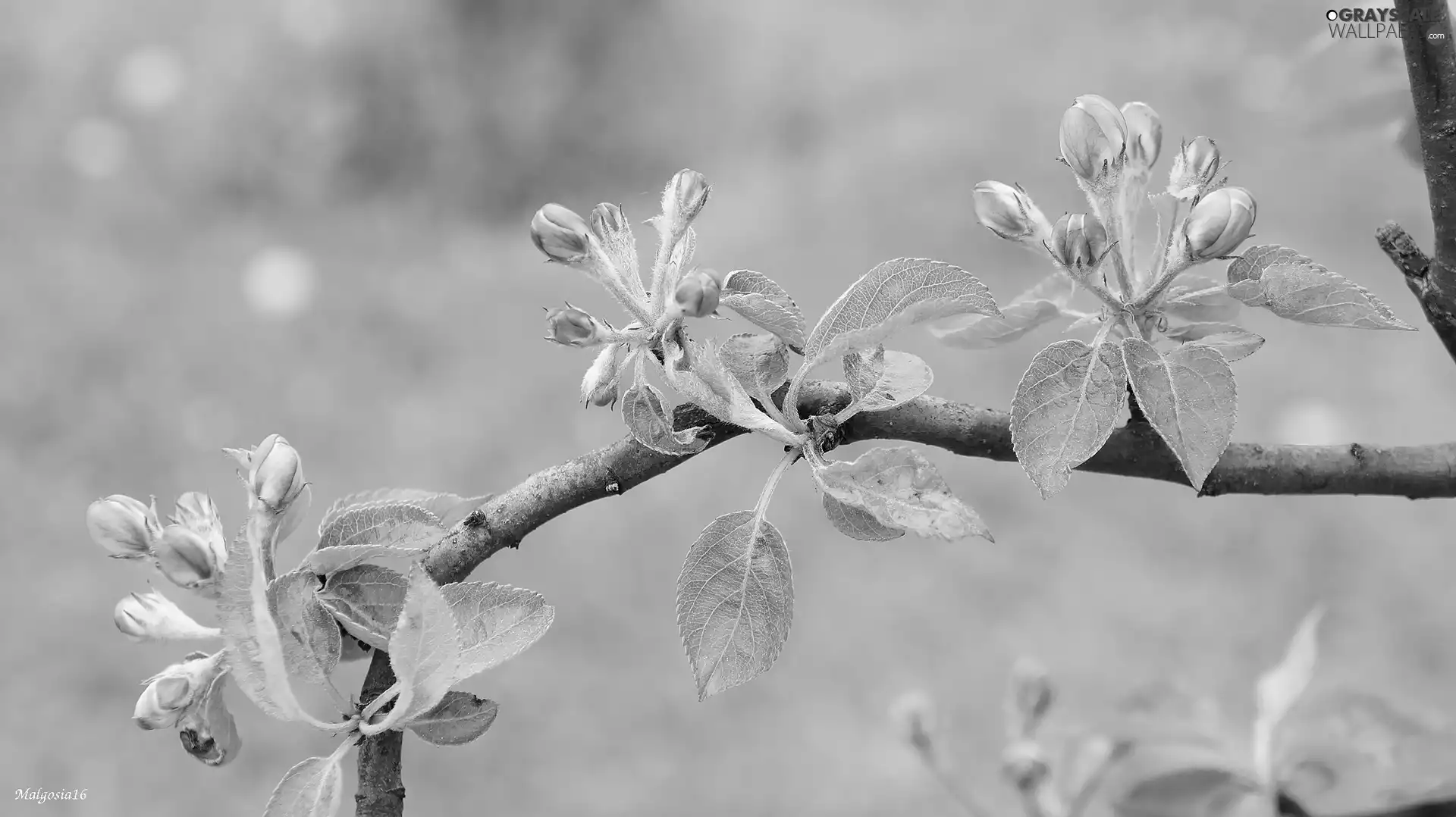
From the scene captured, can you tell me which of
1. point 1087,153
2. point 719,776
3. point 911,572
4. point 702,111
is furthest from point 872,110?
point 1087,153

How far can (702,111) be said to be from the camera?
2.00m

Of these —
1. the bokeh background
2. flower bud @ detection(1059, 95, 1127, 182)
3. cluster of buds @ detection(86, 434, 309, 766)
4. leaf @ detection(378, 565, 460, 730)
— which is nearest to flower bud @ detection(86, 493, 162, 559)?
cluster of buds @ detection(86, 434, 309, 766)

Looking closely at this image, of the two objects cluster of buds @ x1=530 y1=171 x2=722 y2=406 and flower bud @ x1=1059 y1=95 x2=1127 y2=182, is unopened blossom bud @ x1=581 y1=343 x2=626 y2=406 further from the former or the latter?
flower bud @ x1=1059 y1=95 x2=1127 y2=182

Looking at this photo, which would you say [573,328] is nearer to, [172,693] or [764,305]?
[764,305]

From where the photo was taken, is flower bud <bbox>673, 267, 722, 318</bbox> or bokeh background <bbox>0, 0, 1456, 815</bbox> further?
bokeh background <bbox>0, 0, 1456, 815</bbox>

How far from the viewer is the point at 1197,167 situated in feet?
1.24

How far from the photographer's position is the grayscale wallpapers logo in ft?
1.32

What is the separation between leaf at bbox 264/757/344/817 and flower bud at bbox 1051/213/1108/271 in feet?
0.84

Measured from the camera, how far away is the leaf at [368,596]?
14.0 inches

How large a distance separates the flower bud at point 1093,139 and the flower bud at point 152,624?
0.31m

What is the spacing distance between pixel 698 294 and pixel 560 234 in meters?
0.05

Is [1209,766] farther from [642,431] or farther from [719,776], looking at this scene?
[719,776]

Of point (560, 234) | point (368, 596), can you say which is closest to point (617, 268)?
point (560, 234)

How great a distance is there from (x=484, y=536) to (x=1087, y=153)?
0.22 m
